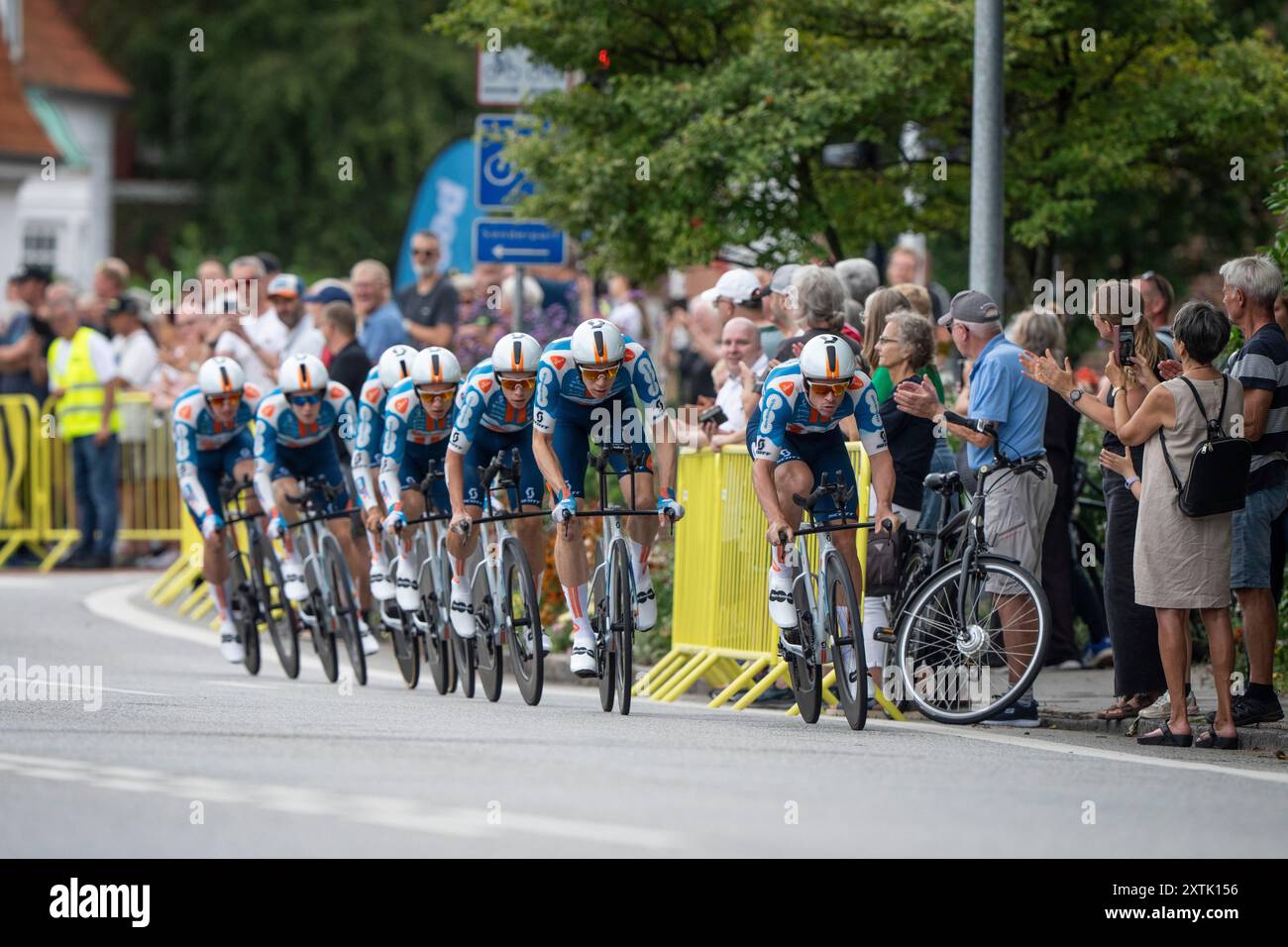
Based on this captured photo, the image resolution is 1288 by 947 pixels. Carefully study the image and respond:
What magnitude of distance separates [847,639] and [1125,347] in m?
1.89

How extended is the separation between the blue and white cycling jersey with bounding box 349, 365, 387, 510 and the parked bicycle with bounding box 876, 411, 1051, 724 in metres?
3.77

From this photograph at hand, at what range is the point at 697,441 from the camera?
1436 centimetres

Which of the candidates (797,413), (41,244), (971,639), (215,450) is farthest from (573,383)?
(41,244)

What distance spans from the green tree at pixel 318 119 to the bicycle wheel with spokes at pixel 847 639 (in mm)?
42333

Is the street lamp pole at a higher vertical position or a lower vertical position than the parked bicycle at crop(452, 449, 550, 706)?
higher

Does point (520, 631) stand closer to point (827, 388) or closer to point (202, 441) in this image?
point (827, 388)

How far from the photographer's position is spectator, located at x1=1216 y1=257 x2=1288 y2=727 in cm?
1188

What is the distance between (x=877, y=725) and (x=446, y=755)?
2740 millimetres

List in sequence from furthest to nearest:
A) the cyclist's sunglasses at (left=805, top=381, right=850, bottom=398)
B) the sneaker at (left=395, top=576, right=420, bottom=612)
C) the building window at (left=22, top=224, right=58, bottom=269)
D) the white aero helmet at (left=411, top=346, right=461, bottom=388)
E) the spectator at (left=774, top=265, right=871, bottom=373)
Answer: the building window at (left=22, top=224, right=58, bottom=269), the sneaker at (left=395, top=576, right=420, bottom=612), the white aero helmet at (left=411, top=346, right=461, bottom=388), the spectator at (left=774, top=265, right=871, bottom=373), the cyclist's sunglasses at (left=805, top=381, right=850, bottom=398)

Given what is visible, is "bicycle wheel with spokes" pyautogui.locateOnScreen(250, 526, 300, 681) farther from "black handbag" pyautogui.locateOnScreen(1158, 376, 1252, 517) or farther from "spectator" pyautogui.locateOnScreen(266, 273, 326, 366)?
"black handbag" pyautogui.locateOnScreen(1158, 376, 1252, 517)

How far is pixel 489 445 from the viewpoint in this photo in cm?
1384

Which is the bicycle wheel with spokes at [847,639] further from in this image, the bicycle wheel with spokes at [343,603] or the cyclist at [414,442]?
the bicycle wheel with spokes at [343,603]

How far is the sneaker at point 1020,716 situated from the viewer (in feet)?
40.8

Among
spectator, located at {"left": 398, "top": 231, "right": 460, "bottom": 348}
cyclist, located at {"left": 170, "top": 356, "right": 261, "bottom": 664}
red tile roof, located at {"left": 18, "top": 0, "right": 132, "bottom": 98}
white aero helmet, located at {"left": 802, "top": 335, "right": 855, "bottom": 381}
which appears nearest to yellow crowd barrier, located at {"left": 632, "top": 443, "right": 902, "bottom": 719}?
white aero helmet, located at {"left": 802, "top": 335, "right": 855, "bottom": 381}
